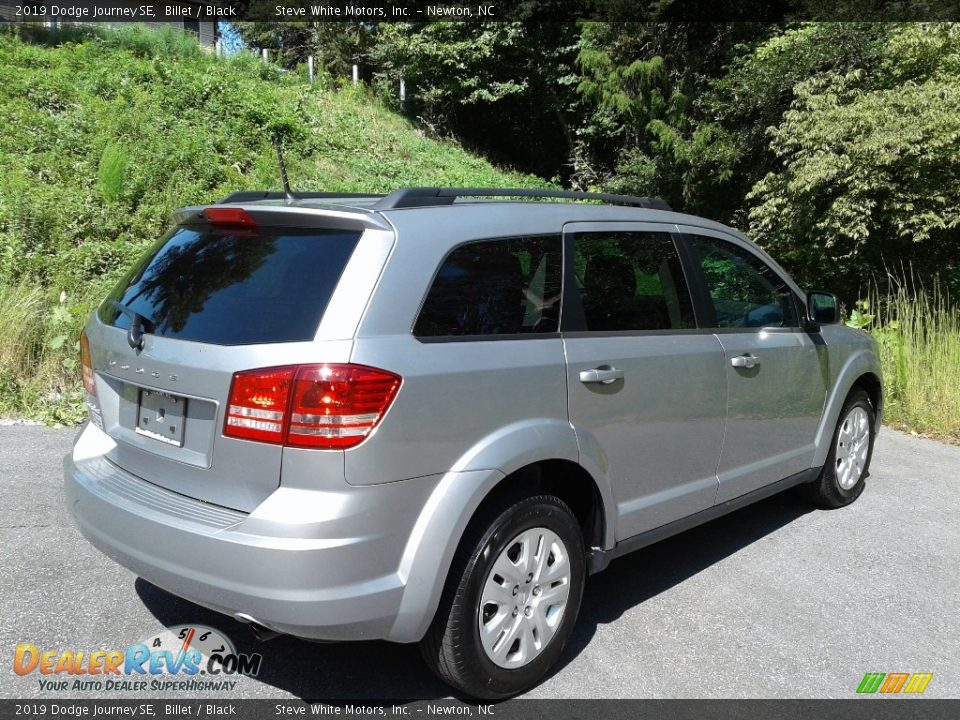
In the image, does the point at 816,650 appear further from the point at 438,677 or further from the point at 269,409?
the point at 269,409

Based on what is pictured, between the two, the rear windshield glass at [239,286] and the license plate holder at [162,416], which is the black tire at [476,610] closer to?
the rear windshield glass at [239,286]

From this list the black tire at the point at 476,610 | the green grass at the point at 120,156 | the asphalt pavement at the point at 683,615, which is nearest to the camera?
the black tire at the point at 476,610

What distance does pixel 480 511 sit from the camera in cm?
297

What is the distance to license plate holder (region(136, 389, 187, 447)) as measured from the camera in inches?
113

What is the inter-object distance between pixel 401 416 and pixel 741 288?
2485mm

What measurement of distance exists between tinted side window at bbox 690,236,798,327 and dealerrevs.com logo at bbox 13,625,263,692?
2.69m

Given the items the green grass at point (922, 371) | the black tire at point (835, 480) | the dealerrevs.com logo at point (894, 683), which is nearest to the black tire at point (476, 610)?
the dealerrevs.com logo at point (894, 683)

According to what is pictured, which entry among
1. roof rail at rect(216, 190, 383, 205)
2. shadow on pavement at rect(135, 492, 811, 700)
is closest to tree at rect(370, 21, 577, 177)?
shadow on pavement at rect(135, 492, 811, 700)

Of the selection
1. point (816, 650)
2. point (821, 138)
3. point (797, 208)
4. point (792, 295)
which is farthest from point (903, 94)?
point (816, 650)

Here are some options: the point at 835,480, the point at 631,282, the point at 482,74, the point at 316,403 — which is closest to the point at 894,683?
the point at 631,282

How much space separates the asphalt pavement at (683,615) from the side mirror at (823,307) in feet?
4.16

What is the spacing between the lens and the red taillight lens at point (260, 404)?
262cm

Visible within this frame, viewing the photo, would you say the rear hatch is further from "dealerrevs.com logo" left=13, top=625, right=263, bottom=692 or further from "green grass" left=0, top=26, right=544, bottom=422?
"green grass" left=0, top=26, right=544, bottom=422

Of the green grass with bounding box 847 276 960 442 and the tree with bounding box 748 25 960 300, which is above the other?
the tree with bounding box 748 25 960 300
